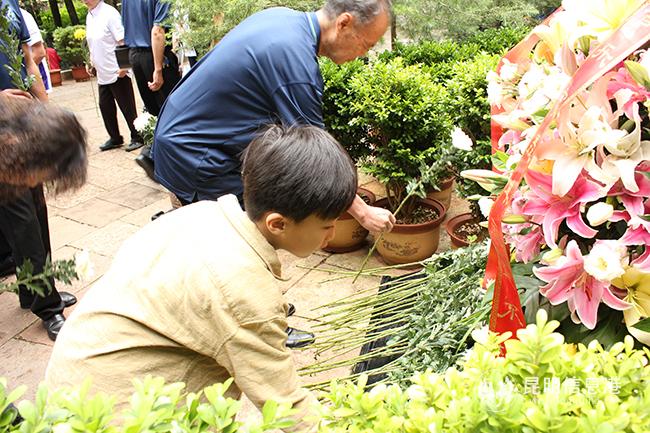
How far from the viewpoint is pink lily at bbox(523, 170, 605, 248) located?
1149mm

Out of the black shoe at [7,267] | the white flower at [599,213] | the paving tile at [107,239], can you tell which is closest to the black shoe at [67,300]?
the black shoe at [7,267]

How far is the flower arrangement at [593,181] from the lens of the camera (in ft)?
3.65

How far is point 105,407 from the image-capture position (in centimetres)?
89

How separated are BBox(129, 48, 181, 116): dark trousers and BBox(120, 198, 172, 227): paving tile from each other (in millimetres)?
1292

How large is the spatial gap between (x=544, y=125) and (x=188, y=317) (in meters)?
0.88

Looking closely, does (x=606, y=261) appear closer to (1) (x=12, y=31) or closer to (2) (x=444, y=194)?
(1) (x=12, y=31)

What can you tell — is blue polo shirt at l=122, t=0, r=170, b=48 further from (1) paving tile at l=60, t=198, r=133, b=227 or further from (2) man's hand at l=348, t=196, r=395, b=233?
(2) man's hand at l=348, t=196, r=395, b=233

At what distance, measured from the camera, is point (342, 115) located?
4.04m

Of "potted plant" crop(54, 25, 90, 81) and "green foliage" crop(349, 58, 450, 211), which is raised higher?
"green foliage" crop(349, 58, 450, 211)

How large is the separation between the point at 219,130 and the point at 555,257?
183 cm

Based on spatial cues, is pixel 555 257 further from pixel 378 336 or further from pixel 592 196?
pixel 378 336

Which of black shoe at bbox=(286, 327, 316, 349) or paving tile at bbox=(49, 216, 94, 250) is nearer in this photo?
black shoe at bbox=(286, 327, 316, 349)

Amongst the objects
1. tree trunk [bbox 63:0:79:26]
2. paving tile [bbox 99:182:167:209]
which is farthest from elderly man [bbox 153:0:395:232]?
tree trunk [bbox 63:0:79:26]

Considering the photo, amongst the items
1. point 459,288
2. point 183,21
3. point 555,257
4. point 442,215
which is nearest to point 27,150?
point 555,257
